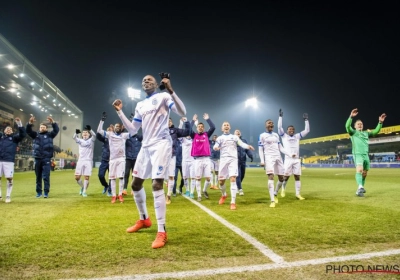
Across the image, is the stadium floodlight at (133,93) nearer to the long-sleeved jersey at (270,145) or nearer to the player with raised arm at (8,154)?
the player with raised arm at (8,154)

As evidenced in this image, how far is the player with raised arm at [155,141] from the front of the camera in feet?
13.9

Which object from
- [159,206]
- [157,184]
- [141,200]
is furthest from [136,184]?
[159,206]

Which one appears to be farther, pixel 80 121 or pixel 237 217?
pixel 80 121

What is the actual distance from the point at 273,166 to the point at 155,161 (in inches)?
187

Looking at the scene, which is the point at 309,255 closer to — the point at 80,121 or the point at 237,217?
the point at 237,217

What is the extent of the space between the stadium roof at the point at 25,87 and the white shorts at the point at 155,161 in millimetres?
27725

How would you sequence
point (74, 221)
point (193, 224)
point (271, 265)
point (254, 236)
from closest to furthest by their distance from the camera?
point (271, 265) → point (254, 236) → point (193, 224) → point (74, 221)

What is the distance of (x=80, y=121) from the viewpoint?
5838 centimetres

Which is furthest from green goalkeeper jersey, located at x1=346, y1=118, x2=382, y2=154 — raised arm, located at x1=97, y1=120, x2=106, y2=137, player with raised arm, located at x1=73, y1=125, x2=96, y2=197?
player with raised arm, located at x1=73, y1=125, x2=96, y2=197

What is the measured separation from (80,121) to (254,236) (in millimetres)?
60483

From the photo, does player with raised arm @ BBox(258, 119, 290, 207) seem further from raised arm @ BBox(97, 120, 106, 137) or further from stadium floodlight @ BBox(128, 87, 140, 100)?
stadium floodlight @ BBox(128, 87, 140, 100)

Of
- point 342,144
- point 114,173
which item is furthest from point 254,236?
point 342,144

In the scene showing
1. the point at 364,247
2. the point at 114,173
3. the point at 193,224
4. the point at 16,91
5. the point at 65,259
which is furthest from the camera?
the point at 16,91

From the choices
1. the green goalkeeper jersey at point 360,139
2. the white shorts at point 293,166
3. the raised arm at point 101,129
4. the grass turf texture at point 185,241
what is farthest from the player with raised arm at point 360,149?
the raised arm at point 101,129
